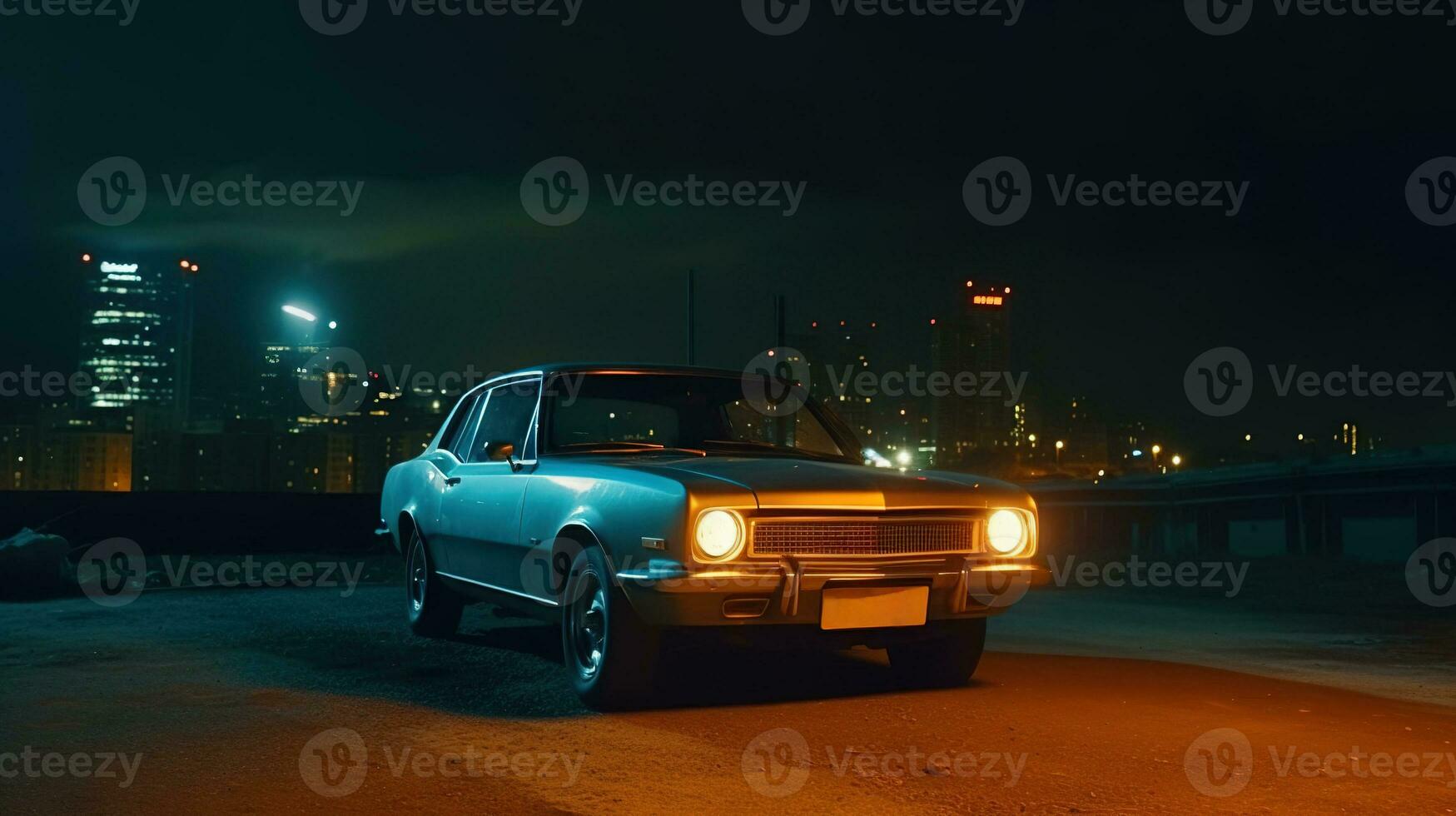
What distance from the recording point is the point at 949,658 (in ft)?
20.7

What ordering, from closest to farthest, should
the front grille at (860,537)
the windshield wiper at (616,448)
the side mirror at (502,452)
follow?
the front grille at (860,537) < the windshield wiper at (616,448) < the side mirror at (502,452)

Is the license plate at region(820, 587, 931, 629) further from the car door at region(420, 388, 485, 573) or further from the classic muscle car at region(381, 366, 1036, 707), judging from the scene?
the car door at region(420, 388, 485, 573)

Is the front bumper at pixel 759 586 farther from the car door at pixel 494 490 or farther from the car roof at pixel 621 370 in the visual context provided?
the car roof at pixel 621 370

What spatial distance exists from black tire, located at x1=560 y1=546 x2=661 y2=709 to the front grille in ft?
2.13

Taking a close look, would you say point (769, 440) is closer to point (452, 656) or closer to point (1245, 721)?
point (452, 656)

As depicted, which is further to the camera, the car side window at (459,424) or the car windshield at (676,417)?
the car side window at (459,424)

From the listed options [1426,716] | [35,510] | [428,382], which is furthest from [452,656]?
[35,510]

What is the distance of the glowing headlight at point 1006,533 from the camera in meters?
5.98

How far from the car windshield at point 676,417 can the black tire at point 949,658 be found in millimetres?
1219

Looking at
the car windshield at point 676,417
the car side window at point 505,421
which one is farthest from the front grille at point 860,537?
the car side window at point 505,421

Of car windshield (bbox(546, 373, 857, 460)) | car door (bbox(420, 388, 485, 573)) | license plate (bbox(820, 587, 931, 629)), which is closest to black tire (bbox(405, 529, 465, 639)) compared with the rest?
car door (bbox(420, 388, 485, 573))

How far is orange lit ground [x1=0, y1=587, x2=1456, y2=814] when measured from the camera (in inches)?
159

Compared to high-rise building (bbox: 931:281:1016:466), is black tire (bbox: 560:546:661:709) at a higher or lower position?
lower

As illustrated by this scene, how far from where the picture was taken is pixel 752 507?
5359mm
